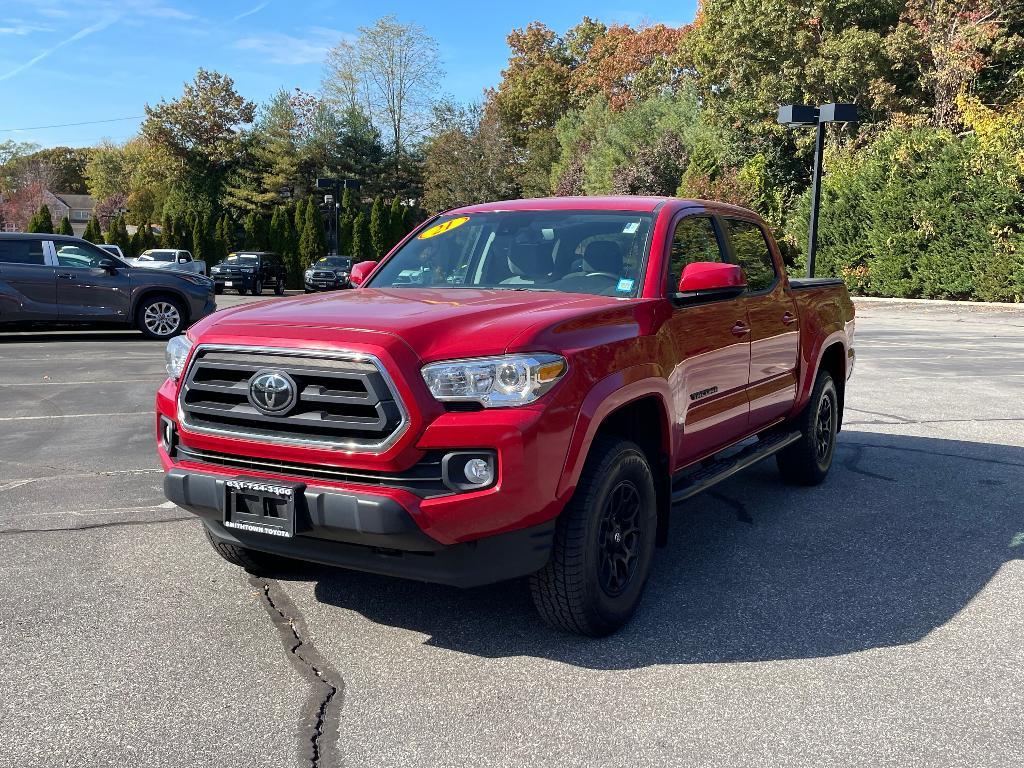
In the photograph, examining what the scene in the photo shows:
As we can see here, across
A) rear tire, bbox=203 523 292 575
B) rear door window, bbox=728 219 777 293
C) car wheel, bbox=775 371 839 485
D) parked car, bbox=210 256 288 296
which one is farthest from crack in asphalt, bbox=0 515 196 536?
parked car, bbox=210 256 288 296

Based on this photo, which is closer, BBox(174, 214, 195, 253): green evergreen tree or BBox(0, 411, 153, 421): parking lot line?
BBox(0, 411, 153, 421): parking lot line

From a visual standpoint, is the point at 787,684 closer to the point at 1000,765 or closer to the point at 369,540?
the point at 1000,765

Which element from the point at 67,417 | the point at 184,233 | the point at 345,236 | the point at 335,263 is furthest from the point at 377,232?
the point at 67,417

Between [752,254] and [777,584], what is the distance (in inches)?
86.1

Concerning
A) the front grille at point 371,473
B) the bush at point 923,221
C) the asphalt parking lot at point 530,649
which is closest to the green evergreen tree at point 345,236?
the bush at point 923,221

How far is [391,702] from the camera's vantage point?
11.0 feet

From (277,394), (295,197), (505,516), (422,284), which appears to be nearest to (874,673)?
(505,516)

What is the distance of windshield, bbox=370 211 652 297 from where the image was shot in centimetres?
468

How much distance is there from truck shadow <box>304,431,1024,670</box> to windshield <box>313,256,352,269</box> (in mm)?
31518

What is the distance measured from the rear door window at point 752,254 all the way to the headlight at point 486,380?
2419mm

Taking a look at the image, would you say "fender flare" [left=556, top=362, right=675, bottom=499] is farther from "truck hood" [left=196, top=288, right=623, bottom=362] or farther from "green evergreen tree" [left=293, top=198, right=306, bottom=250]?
"green evergreen tree" [left=293, top=198, right=306, bottom=250]

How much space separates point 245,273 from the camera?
35188 mm

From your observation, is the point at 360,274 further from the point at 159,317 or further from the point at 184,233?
the point at 184,233

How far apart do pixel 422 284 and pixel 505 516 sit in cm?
194
